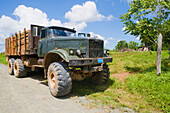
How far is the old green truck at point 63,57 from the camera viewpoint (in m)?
4.36

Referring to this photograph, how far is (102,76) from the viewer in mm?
5863

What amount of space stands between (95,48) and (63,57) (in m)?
1.43

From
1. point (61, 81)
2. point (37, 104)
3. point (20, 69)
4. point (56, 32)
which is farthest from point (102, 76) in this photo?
point (20, 69)

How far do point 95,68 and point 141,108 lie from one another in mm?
1971

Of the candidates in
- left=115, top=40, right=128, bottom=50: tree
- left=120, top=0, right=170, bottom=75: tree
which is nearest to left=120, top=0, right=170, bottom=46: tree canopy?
left=120, top=0, right=170, bottom=75: tree

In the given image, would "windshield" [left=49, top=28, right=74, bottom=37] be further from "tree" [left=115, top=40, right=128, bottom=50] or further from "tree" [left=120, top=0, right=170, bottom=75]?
"tree" [left=115, top=40, right=128, bottom=50]

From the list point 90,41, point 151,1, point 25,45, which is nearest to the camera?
point 90,41

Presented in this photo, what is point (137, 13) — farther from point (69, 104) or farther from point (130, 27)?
point (69, 104)

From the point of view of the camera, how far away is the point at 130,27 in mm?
7203

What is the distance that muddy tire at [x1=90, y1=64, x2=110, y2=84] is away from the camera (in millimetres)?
5820

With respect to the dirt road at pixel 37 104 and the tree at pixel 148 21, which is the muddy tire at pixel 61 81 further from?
the tree at pixel 148 21

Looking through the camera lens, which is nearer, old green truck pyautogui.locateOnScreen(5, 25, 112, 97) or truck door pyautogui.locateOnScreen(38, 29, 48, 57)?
old green truck pyautogui.locateOnScreen(5, 25, 112, 97)

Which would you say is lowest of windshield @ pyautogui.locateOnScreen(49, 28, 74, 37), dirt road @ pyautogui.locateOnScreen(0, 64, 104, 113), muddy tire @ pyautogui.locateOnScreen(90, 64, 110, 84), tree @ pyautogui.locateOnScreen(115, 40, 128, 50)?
dirt road @ pyautogui.locateOnScreen(0, 64, 104, 113)

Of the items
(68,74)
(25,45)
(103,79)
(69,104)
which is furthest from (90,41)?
(25,45)
